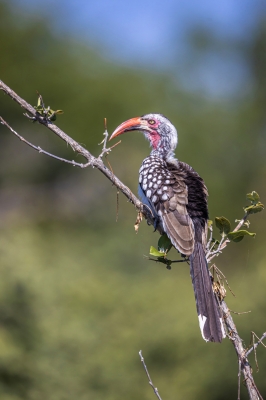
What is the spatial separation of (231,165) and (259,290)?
8.80 metres

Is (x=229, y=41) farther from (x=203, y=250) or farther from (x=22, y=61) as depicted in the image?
(x=203, y=250)

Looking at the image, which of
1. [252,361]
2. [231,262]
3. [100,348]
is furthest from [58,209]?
[252,361]

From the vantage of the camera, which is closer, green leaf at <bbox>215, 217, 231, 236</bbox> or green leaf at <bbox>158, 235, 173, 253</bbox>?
green leaf at <bbox>215, 217, 231, 236</bbox>

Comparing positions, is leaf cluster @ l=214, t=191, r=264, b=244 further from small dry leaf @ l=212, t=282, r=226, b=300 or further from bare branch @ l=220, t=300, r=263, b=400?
bare branch @ l=220, t=300, r=263, b=400

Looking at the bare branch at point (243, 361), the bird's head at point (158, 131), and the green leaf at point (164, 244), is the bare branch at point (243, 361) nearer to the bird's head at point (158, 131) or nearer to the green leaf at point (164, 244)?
the green leaf at point (164, 244)

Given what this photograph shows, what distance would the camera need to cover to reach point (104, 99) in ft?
56.8

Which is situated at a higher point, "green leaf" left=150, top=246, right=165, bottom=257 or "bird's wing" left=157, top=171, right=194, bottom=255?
"bird's wing" left=157, top=171, right=194, bottom=255

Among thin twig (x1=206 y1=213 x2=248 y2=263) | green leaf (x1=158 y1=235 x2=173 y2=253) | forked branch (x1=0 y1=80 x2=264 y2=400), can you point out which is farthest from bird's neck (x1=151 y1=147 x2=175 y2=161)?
thin twig (x1=206 y1=213 x2=248 y2=263)

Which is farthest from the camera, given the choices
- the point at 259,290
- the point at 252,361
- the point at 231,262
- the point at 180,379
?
the point at 231,262

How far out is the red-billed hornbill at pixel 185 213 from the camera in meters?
3.00

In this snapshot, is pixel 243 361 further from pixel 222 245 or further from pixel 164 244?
pixel 164 244

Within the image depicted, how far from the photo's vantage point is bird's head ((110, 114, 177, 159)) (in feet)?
14.7

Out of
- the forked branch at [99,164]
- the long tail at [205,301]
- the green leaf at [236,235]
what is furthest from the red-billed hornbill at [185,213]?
the green leaf at [236,235]

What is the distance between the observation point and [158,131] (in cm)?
452
